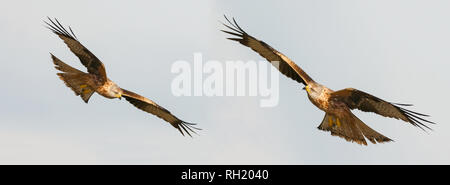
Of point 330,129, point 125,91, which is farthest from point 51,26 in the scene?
point 330,129

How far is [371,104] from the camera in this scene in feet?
34.8

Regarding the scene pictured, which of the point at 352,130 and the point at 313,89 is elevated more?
the point at 313,89

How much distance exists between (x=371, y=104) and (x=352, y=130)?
2.21ft

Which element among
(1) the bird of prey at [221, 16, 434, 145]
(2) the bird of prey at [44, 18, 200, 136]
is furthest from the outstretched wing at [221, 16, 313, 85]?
(2) the bird of prey at [44, 18, 200, 136]

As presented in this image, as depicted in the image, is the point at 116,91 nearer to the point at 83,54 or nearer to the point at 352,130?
the point at 83,54

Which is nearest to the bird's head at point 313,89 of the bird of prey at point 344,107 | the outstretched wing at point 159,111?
the bird of prey at point 344,107

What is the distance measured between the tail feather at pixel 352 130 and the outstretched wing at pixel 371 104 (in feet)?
0.82

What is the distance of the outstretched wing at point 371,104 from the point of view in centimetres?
1010

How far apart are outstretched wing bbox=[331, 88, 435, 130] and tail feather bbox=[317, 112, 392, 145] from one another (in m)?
0.25

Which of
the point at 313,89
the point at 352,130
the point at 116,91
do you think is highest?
the point at 116,91

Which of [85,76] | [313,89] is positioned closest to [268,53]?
[313,89]

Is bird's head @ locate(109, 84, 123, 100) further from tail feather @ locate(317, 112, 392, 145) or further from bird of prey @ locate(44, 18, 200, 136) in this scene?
tail feather @ locate(317, 112, 392, 145)

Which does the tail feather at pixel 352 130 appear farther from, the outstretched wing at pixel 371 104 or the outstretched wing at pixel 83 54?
the outstretched wing at pixel 83 54

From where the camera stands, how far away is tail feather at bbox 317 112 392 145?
10891 mm
